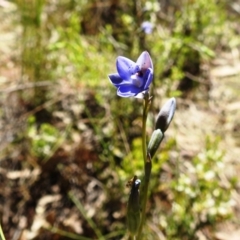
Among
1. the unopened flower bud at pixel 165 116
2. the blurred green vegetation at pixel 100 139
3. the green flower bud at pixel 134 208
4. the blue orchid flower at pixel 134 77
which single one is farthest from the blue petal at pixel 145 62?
the blurred green vegetation at pixel 100 139

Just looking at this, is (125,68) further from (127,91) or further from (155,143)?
(155,143)

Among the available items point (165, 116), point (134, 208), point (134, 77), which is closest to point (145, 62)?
point (134, 77)

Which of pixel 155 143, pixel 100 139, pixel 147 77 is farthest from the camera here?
pixel 100 139

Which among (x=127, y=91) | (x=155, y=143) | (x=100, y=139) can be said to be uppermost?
(x=127, y=91)

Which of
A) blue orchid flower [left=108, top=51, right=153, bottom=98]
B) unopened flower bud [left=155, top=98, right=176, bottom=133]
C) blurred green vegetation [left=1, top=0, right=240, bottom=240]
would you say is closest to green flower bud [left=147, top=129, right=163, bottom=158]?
unopened flower bud [left=155, top=98, right=176, bottom=133]

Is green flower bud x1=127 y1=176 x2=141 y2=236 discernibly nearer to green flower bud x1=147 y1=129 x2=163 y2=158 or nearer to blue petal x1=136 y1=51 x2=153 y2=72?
green flower bud x1=147 y1=129 x2=163 y2=158

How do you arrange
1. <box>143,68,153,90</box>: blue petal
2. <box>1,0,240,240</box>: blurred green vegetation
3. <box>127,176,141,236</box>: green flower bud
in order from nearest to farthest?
<box>143,68,153,90</box>: blue petal → <box>127,176,141,236</box>: green flower bud → <box>1,0,240,240</box>: blurred green vegetation
